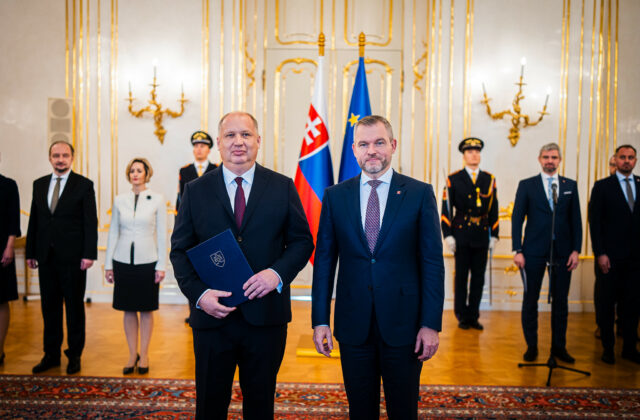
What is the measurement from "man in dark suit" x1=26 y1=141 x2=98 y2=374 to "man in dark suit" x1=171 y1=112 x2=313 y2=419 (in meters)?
1.97

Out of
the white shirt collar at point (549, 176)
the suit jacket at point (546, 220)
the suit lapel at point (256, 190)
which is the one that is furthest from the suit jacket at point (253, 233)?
the white shirt collar at point (549, 176)

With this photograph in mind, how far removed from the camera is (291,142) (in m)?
6.38

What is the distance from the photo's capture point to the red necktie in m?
2.03

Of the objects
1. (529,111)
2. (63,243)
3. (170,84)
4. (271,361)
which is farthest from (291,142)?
(271,361)

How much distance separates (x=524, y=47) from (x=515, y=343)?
3480 mm

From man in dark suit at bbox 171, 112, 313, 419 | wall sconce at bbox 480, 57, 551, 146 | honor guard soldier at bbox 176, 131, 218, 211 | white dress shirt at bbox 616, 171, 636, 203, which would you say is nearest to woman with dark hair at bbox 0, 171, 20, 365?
honor guard soldier at bbox 176, 131, 218, 211

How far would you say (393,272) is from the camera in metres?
1.92

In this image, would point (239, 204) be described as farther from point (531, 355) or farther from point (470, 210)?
point (470, 210)

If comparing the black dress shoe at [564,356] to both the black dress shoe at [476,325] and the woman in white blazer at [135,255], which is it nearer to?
the black dress shoe at [476,325]

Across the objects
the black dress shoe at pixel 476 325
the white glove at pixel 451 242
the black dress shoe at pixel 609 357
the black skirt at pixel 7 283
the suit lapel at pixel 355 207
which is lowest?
the black dress shoe at pixel 476 325

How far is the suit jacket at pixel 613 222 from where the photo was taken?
13.3 ft

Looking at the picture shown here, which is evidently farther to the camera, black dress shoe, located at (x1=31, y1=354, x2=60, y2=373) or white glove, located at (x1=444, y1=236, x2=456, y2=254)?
white glove, located at (x1=444, y1=236, x2=456, y2=254)

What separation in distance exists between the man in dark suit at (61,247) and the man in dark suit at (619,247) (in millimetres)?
4014

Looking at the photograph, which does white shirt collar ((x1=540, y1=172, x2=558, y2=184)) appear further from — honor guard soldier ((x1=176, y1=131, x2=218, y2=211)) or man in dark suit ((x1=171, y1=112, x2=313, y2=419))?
honor guard soldier ((x1=176, y1=131, x2=218, y2=211))
